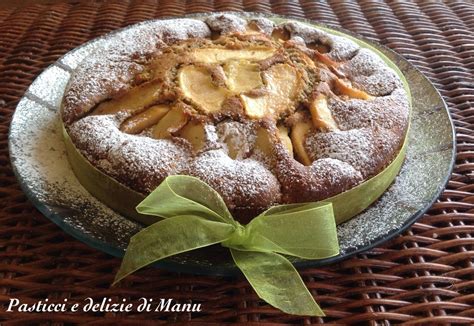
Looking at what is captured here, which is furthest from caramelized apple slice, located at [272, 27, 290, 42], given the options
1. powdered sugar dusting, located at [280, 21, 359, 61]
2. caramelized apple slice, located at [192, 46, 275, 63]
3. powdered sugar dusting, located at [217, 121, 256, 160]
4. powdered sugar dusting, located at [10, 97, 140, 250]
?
powdered sugar dusting, located at [10, 97, 140, 250]

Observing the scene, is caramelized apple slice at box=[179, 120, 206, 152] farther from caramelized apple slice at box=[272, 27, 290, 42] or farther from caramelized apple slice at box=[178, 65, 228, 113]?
caramelized apple slice at box=[272, 27, 290, 42]

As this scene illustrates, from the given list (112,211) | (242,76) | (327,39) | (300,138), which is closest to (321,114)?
(300,138)

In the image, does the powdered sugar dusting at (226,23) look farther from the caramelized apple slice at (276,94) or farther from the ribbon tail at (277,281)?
the ribbon tail at (277,281)

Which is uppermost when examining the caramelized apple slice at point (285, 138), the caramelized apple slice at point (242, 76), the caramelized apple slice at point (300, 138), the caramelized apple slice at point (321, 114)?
the caramelized apple slice at point (242, 76)

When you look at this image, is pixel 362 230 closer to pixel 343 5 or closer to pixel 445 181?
pixel 445 181

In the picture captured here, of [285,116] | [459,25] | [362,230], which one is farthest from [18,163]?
[459,25]

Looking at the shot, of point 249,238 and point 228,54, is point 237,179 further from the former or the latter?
point 228,54

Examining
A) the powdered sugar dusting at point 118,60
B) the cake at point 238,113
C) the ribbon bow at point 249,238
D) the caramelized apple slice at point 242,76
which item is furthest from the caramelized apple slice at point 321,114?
the powdered sugar dusting at point 118,60
